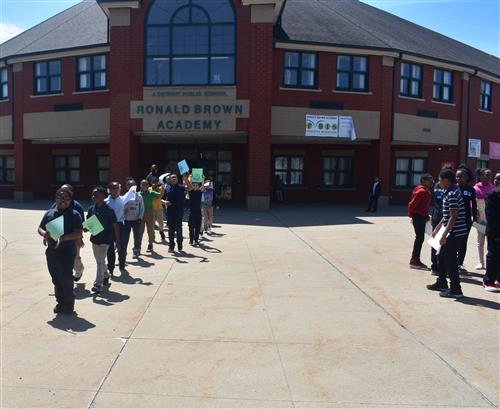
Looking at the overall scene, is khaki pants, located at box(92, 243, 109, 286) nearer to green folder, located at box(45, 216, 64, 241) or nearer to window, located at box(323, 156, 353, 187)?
green folder, located at box(45, 216, 64, 241)

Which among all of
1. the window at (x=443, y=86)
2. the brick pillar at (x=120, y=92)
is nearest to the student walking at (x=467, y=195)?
the brick pillar at (x=120, y=92)

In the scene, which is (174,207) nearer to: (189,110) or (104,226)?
(104,226)

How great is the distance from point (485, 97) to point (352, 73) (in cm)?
1084

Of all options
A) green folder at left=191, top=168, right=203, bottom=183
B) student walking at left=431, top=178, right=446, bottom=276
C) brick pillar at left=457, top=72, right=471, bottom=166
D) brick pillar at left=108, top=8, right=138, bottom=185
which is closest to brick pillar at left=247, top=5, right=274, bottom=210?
brick pillar at left=108, top=8, right=138, bottom=185

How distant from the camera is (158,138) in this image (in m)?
24.0

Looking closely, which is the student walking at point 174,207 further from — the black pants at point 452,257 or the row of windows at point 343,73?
the row of windows at point 343,73

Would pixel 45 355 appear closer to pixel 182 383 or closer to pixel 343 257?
pixel 182 383

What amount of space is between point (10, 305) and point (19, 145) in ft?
68.6

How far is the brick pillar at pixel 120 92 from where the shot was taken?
19.9 metres

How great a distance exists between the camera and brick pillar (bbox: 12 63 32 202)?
24.2 m

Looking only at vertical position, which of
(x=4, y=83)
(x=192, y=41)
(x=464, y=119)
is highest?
(x=192, y=41)

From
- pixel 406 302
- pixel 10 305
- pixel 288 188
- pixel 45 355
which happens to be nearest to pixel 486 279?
pixel 406 302

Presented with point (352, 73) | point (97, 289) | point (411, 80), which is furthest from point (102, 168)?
point (97, 289)

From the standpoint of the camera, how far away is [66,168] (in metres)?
26.1
